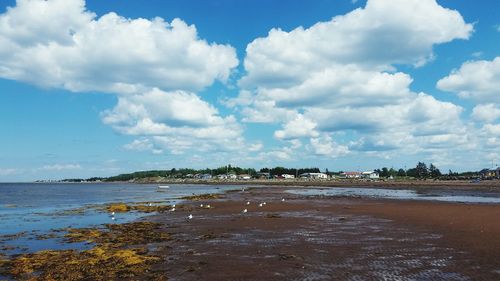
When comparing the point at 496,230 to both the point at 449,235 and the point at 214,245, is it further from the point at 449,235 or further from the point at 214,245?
the point at 214,245

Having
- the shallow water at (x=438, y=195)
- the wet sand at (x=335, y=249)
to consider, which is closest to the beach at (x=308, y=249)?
the wet sand at (x=335, y=249)

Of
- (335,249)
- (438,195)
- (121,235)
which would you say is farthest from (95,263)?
(438,195)

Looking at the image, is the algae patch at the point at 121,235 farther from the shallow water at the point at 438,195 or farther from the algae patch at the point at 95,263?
the shallow water at the point at 438,195

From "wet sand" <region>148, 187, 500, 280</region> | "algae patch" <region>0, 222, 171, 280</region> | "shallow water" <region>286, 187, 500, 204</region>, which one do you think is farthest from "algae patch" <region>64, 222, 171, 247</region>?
"shallow water" <region>286, 187, 500, 204</region>

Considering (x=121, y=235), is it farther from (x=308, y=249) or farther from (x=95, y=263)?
(x=308, y=249)

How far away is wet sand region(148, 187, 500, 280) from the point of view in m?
15.4

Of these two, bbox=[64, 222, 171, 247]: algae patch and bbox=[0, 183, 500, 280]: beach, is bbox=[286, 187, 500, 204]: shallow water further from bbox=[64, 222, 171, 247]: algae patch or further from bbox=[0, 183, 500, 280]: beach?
bbox=[64, 222, 171, 247]: algae patch

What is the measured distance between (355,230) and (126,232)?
1479 centimetres

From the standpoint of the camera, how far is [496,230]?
1002 inches

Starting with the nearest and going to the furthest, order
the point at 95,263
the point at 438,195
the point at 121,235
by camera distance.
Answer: the point at 95,263
the point at 121,235
the point at 438,195

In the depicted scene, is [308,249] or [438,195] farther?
[438,195]

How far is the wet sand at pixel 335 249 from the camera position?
50.4 feet

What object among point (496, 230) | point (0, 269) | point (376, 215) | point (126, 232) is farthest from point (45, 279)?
point (376, 215)

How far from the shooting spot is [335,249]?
20.0 m
